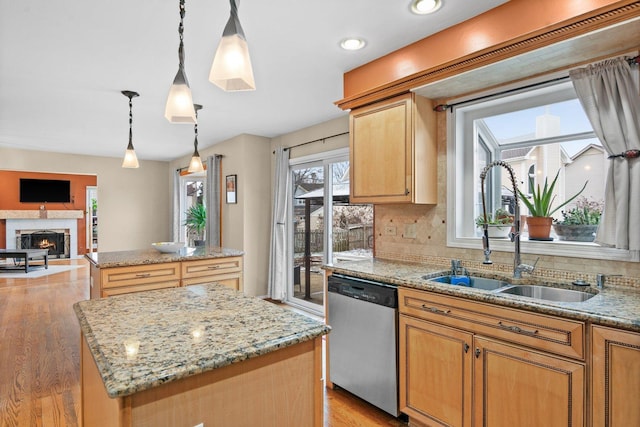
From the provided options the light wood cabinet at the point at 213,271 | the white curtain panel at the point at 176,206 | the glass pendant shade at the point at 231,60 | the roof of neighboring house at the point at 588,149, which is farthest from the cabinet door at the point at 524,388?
the white curtain panel at the point at 176,206

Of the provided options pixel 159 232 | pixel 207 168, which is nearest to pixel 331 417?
pixel 207 168

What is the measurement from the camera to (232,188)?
5.34 meters

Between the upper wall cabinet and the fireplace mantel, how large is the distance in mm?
9717

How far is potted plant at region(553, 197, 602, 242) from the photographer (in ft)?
6.79

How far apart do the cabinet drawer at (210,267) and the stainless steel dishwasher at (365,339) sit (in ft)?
4.09

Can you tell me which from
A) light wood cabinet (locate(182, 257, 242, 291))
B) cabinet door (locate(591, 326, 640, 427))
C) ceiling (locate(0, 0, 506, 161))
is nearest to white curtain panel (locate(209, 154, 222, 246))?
ceiling (locate(0, 0, 506, 161))

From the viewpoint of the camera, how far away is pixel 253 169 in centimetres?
517

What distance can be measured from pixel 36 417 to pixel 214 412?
2193mm

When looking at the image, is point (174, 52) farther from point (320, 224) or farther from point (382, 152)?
point (320, 224)

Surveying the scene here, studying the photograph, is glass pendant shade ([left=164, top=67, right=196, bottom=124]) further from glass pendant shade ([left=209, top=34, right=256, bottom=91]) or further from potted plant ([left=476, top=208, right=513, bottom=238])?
potted plant ([left=476, top=208, right=513, bottom=238])

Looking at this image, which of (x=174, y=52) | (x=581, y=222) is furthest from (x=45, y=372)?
(x=581, y=222)

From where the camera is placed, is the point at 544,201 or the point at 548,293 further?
the point at 544,201

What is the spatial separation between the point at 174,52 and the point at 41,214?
9.05m

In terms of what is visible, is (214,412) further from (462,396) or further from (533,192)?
(533,192)
